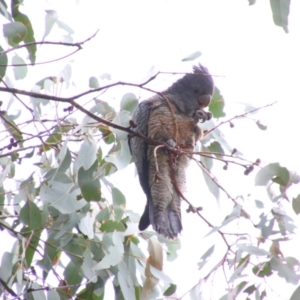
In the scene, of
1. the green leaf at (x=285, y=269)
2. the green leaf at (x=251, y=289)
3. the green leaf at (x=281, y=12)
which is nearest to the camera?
the green leaf at (x=281, y=12)

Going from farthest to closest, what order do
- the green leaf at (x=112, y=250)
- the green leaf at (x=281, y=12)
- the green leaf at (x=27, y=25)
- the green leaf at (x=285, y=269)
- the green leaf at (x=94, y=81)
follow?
the green leaf at (x=94, y=81), the green leaf at (x=27, y=25), the green leaf at (x=112, y=250), the green leaf at (x=285, y=269), the green leaf at (x=281, y=12)

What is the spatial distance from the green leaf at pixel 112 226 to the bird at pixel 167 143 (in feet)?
0.83

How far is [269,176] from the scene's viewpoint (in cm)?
193

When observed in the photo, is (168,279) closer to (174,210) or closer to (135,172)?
(174,210)

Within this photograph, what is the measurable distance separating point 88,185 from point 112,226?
9.9 inches

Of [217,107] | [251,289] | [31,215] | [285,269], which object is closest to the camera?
[285,269]

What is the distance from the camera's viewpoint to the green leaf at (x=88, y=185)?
2.12 metres

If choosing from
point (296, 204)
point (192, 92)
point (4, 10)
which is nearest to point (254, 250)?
point (296, 204)

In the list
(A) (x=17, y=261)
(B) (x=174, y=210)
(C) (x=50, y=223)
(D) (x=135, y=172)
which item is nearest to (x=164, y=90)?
(D) (x=135, y=172)

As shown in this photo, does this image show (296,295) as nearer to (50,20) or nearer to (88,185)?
(88,185)

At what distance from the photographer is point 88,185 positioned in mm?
2125

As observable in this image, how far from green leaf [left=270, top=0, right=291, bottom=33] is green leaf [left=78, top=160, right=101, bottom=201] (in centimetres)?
85

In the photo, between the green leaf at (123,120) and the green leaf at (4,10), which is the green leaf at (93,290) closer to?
the green leaf at (123,120)

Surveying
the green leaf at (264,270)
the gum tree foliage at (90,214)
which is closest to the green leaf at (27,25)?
the gum tree foliage at (90,214)
